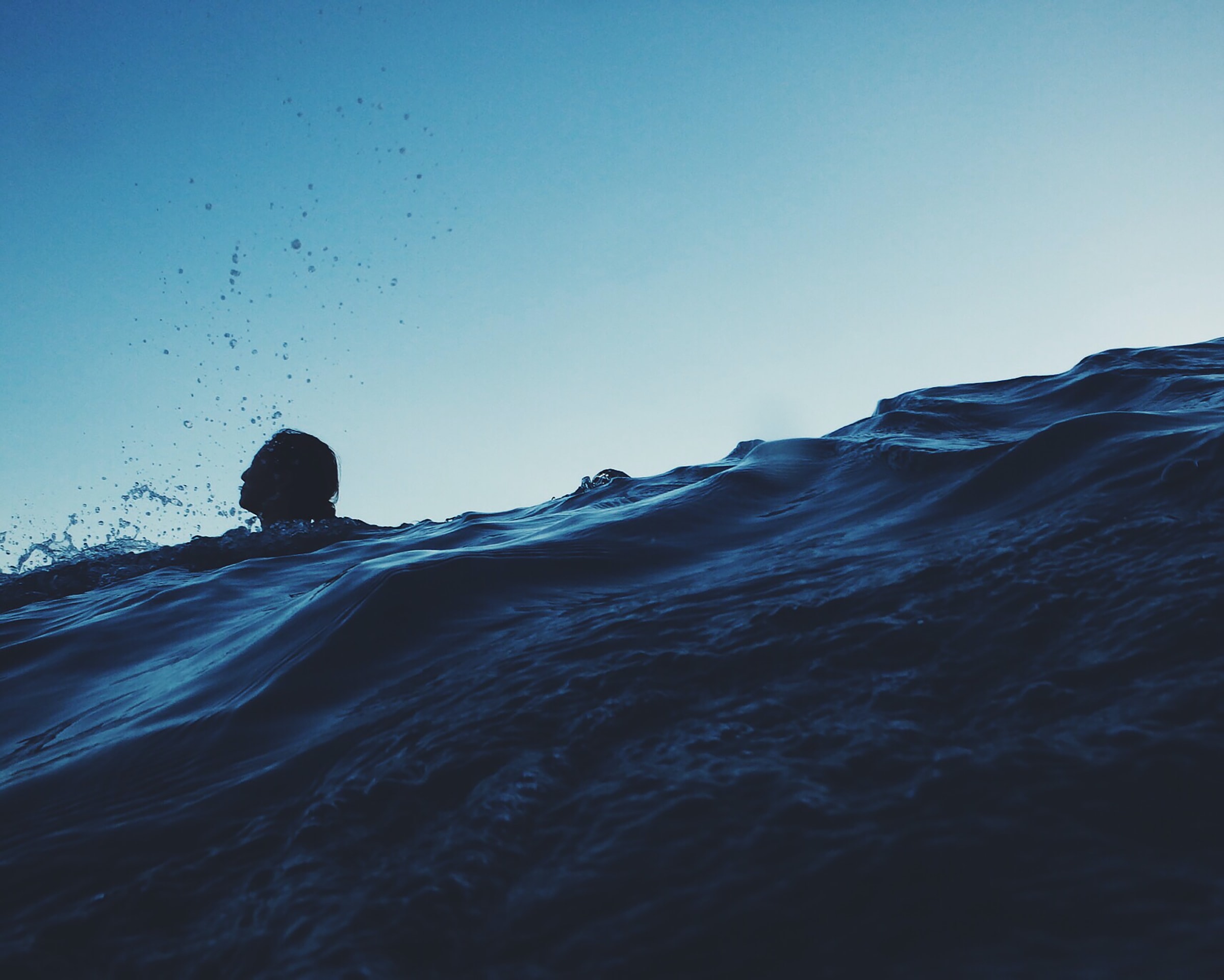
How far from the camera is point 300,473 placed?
29.8ft

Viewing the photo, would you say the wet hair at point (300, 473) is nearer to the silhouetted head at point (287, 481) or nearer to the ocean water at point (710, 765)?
the silhouetted head at point (287, 481)

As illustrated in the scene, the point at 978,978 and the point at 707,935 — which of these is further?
the point at 707,935

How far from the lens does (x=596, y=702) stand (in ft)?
6.40

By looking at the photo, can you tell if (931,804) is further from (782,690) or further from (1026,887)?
(782,690)

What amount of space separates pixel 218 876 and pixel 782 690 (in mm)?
1181

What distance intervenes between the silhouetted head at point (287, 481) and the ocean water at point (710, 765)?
5725 millimetres

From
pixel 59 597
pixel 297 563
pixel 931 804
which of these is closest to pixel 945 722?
pixel 931 804

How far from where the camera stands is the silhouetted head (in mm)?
9008

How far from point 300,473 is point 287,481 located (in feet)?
0.52

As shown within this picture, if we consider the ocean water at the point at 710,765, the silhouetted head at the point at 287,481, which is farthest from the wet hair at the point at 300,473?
the ocean water at the point at 710,765

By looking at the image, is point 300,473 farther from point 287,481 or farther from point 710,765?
point 710,765

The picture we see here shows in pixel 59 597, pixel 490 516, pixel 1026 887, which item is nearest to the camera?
pixel 1026 887

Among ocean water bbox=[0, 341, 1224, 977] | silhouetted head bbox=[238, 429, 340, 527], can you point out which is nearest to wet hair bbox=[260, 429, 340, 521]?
silhouetted head bbox=[238, 429, 340, 527]

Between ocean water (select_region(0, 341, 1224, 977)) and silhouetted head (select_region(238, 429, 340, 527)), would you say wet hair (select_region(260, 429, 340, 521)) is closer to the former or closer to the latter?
silhouetted head (select_region(238, 429, 340, 527))
